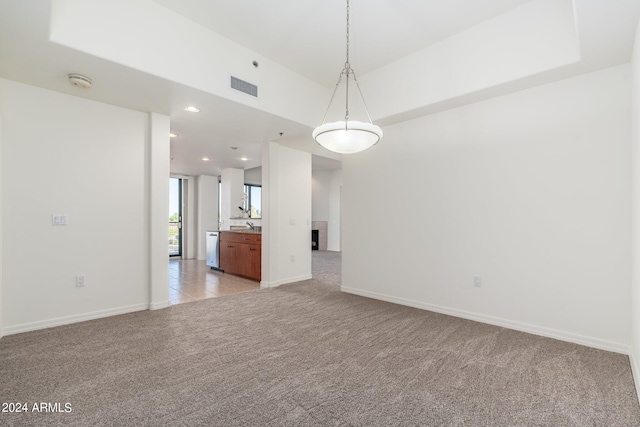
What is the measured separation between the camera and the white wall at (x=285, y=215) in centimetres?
499

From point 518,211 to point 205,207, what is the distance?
7437 millimetres

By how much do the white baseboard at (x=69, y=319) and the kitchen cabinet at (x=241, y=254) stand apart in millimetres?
2040

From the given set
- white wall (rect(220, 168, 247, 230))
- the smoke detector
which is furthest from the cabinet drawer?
the smoke detector

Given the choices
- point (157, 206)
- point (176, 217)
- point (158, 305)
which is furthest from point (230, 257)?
point (176, 217)

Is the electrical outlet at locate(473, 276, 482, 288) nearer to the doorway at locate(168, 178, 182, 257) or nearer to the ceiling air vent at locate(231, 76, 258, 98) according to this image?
the ceiling air vent at locate(231, 76, 258, 98)

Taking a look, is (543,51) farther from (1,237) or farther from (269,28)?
(1,237)

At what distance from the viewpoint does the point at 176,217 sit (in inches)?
343

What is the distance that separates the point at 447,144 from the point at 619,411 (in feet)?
8.79

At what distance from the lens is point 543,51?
2.63 meters

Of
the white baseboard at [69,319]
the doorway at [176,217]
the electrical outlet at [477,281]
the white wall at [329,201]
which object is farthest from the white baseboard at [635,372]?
the doorway at [176,217]

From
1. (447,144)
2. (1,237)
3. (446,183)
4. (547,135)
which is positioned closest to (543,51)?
(547,135)

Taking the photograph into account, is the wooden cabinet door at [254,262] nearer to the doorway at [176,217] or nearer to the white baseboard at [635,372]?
the doorway at [176,217]

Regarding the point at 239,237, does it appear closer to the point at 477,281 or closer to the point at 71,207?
the point at 71,207

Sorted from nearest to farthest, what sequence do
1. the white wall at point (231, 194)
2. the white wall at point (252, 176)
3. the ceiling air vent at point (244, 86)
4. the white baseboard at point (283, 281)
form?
1. the ceiling air vent at point (244, 86)
2. the white baseboard at point (283, 281)
3. the white wall at point (231, 194)
4. the white wall at point (252, 176)
